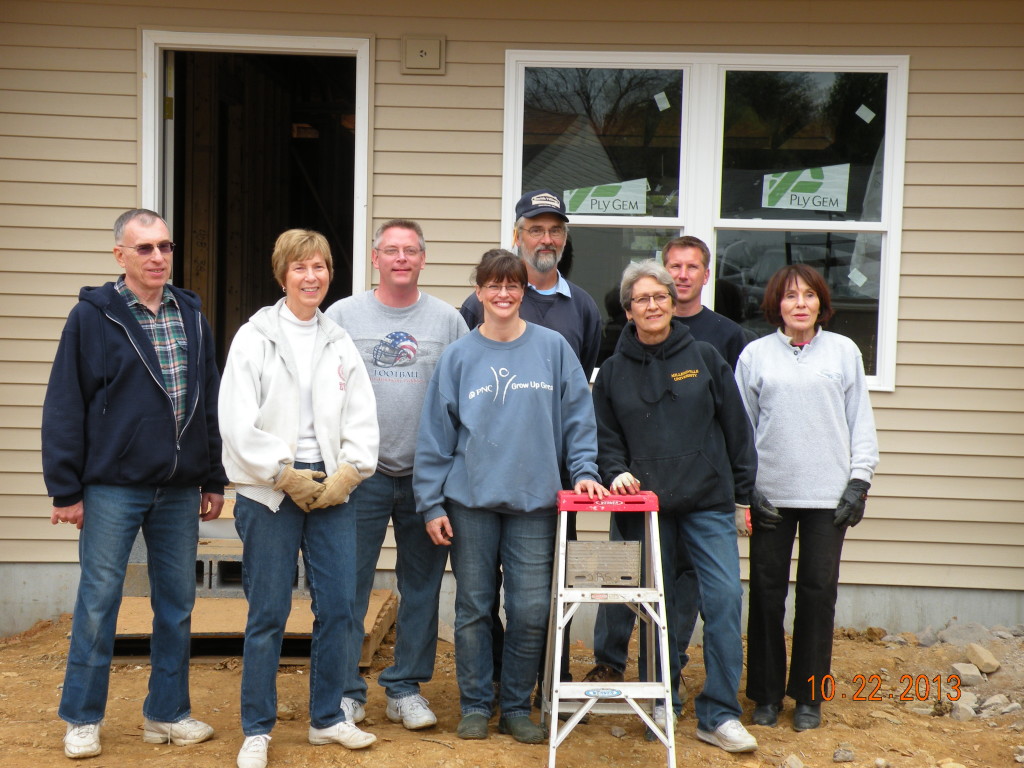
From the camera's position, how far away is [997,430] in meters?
5.54

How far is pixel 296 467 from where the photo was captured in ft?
11.5

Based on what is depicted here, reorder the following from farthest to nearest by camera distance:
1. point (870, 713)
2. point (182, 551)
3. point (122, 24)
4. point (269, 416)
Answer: point (122, 24), point (870, 713), point (182, 551), point (269, 416)

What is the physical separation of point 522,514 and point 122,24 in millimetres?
3699

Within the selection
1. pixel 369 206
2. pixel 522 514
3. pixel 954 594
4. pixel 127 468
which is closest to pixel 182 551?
pixel 127 468

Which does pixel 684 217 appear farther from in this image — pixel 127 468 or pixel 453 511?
pixel 127 468

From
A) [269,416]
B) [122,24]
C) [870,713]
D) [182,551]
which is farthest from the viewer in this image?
[122,24]

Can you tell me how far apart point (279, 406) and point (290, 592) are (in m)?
0.66

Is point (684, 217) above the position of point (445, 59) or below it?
below

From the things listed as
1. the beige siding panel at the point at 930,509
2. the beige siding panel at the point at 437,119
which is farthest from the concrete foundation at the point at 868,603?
the beige siding panel at the point at 437,119

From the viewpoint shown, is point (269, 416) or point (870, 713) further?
point (870, 713)

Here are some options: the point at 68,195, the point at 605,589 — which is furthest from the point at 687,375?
the point at 68,195

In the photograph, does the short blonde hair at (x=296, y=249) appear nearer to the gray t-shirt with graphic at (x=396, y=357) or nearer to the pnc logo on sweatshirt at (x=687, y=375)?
the gray t-shirt with graphic at (x=396, y=357)

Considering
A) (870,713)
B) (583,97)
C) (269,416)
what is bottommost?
(870,713)

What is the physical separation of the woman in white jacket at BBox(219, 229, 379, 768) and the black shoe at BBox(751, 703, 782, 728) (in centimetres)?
161
